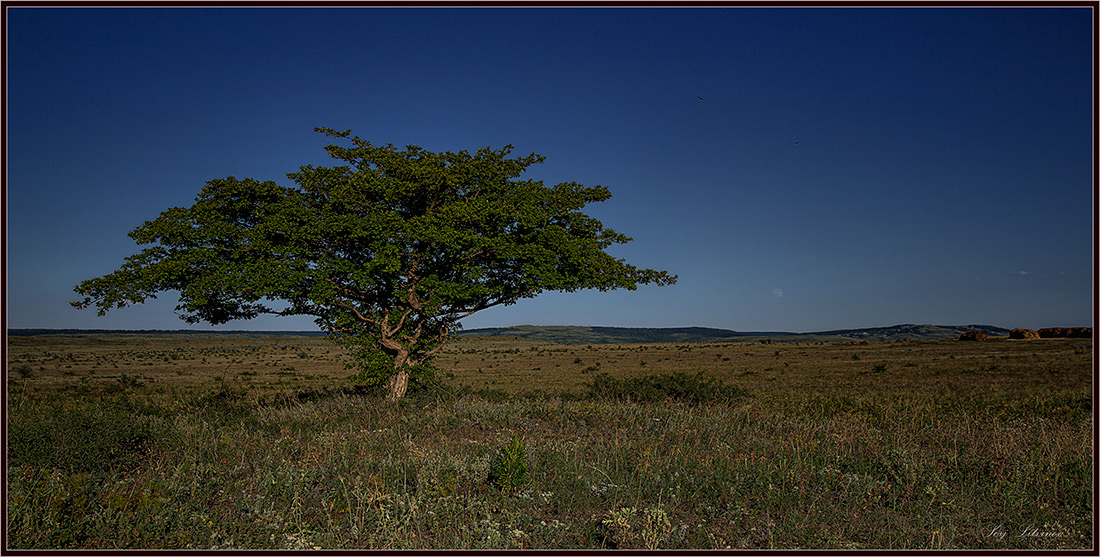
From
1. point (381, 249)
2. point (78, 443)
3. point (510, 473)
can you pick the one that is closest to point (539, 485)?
point (510, 473)

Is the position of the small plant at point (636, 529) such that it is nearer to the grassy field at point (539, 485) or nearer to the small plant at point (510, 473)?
the grassy field at point (539, 485)

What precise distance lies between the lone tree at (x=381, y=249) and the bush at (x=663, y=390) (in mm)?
3185

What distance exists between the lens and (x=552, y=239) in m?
14.5

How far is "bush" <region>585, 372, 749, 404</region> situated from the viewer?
53.7ft

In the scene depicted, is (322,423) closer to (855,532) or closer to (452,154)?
(452,154)

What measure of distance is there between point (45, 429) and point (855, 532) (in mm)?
8929

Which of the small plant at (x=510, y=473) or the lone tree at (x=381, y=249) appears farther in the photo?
the lone tree at (x=381, y=249)

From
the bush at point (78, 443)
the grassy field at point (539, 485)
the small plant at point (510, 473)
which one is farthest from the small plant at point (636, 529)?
the bush at point (78, 443)

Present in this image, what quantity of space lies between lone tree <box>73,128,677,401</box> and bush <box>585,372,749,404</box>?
10.4 feet

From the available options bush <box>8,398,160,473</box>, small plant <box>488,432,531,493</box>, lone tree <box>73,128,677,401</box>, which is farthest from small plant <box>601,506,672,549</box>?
lone tree <box>73,128,677,401</box>

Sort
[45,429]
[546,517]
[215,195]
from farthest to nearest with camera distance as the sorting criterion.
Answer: [215,195] → [45,429] → [546,517]

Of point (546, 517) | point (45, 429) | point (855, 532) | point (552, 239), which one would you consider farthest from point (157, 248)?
point (855, 532)

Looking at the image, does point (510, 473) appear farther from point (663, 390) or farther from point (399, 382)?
point (663, 390)

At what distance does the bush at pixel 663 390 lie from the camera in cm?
1636
